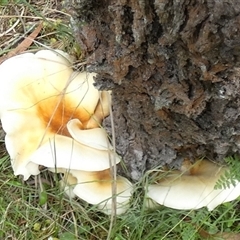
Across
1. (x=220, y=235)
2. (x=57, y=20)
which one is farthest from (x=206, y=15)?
(x=57, y=20)

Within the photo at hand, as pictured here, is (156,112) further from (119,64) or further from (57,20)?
(57,20)

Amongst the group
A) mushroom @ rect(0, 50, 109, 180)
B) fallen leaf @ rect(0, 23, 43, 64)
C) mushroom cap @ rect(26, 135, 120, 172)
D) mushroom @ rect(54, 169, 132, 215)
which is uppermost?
fallen leaf @ rect(0, 23, 43, 64)

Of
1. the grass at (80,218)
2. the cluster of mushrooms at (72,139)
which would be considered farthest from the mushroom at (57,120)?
the grass at (80,218)

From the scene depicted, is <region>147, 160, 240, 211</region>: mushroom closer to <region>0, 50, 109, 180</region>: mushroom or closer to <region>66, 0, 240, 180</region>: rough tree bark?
<region>66, 0, 240, 180</region>: rough tree bark

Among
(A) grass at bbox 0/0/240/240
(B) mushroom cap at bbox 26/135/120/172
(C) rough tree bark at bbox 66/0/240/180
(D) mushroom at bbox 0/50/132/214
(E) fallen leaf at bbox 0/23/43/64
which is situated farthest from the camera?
(E) fallen leaf at bbox 0/23/43/64

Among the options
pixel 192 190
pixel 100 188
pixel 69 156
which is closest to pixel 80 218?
pixel 100 188

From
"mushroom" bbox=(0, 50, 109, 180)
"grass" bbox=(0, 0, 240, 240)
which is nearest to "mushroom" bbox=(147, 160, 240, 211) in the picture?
"grass" bbox=(0, 0, 240, 240)

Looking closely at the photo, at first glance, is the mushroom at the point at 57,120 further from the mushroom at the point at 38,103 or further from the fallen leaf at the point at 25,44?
the fallen leaf at the point at 25,44

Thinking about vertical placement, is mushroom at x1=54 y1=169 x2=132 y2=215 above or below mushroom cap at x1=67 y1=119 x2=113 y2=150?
below
